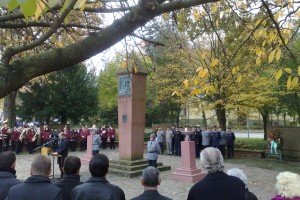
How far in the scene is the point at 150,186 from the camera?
3.91 meters

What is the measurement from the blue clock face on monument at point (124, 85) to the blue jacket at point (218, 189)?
1271cm

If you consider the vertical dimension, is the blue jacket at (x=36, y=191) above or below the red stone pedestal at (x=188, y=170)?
above

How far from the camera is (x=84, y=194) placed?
3.86 metres

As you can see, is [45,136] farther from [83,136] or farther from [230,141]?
[230,141]

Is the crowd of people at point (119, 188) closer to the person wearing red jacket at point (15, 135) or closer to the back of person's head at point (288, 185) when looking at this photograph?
the back of person's head at point (288, 185)

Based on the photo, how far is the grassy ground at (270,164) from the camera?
59.7ft

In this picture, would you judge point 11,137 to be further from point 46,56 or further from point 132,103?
point 46,56

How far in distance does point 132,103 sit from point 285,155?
10.7 meters

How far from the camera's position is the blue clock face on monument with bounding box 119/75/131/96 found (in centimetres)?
1659

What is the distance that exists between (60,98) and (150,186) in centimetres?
Result: 2732

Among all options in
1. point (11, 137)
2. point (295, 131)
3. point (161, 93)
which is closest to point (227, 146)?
point (295, 131)

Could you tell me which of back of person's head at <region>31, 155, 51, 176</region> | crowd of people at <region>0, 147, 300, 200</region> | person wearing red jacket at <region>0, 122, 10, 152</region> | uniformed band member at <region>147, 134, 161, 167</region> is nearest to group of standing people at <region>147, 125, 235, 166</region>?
uniformed band member at <region>147, 134, 161, 167</region>

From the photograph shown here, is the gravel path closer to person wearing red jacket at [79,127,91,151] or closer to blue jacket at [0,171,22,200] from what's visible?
blue jacket at [0,171,22,200]

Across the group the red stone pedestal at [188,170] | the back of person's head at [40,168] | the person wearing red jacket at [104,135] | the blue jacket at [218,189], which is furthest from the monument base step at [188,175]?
the person wearing red jacket at [104,135]
